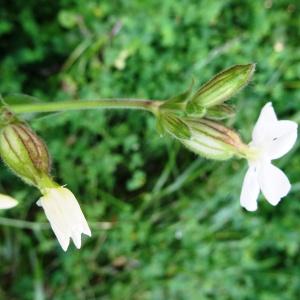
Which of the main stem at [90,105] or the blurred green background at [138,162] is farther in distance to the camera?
the blurred green background at [138,162]

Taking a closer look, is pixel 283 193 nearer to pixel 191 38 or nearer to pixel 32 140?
pixel 32 140

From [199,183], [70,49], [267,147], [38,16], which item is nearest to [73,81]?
[70,49]

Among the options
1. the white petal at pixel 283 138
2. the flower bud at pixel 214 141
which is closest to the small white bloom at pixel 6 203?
Result: the flower bud at pixel 214 141

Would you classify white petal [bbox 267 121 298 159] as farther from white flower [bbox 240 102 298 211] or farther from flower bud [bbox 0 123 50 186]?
flower bud [bbox 0 123 50 186]

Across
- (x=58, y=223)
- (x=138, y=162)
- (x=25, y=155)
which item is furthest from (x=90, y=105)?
(x=138, y=162)

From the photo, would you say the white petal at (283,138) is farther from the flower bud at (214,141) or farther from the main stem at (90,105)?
the main stem at (90,105)

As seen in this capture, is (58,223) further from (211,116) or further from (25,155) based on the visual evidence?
(211,116)
